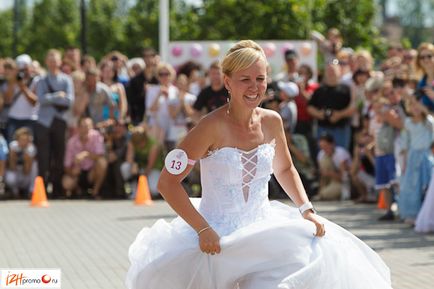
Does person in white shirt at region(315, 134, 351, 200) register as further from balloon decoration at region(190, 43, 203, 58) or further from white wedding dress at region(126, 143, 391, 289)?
white wedding dress at region(126, 143, 391, 289)

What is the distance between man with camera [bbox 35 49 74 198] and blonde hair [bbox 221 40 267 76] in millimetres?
13058

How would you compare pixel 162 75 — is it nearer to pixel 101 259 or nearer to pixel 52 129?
pixel 52 129

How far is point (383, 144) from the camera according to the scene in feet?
53.4

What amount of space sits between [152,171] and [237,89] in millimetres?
13519

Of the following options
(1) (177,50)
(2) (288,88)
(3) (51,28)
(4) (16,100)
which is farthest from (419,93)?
(3) (51,28)

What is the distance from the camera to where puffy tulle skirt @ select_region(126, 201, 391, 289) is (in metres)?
6.41

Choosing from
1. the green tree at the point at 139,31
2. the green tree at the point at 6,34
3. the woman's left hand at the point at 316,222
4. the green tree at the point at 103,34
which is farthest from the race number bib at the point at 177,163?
the green tree at the point at 6,34

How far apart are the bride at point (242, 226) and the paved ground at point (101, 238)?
3143mm

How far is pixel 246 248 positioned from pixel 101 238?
23.6ft

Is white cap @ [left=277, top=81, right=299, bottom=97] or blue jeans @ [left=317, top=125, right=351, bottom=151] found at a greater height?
white cap @ [left=277, top=81, right=299, bottom=97]

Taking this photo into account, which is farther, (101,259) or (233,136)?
(101,259)

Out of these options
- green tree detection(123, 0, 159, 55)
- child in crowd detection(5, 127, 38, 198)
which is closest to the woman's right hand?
child in crowd detection(5, 127, 38, 198)

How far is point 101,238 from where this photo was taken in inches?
531

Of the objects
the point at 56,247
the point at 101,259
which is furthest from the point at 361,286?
the point at 56,247
